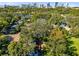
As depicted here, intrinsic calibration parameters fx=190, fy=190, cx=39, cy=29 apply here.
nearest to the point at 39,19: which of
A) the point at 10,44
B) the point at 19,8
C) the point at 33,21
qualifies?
the point at 33,21

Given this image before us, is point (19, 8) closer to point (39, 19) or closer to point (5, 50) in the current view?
point (39, 19)

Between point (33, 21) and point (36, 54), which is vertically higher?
point (33, 21)

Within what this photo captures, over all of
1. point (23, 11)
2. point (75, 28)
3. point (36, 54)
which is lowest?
point (36, 54)

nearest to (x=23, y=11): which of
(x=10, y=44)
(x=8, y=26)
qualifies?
(x=8, y=26)

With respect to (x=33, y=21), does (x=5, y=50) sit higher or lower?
lower

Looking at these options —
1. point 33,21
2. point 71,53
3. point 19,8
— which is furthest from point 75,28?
point 19,8

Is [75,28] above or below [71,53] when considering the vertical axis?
above

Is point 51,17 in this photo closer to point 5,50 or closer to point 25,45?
point 25,45
